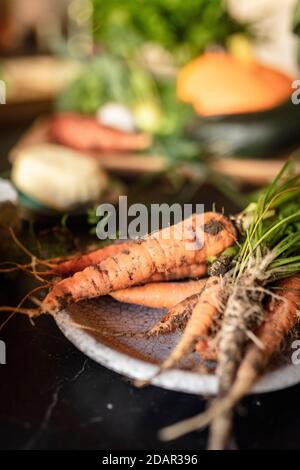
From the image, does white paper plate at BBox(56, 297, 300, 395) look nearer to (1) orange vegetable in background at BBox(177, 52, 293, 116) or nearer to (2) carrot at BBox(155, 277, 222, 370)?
(2) carrot at BBox(155, 277, 222, 370)

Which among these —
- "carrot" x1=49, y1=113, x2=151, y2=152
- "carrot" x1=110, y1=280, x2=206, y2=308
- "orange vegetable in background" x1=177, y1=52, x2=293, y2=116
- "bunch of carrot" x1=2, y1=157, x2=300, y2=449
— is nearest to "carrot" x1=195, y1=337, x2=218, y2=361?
"bunch of carrot" x1=2, y1=157, x2=300, y2=449

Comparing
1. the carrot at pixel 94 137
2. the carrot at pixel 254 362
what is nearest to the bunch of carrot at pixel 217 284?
the carrot at pixel 254 362

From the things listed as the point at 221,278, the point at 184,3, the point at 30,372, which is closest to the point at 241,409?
the point at 221,278

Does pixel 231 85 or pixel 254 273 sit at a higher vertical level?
pixel 231 85

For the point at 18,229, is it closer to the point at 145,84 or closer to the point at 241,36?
the point at 145,84

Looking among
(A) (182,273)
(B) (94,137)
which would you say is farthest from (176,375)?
(B) (94,137)

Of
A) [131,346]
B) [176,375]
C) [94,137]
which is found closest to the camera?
[176,375]

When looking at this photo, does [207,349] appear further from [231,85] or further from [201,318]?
[231,85]
